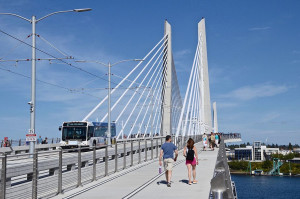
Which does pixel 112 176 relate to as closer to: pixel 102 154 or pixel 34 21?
pixel 102 154

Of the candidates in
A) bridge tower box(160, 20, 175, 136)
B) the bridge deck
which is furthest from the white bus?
the bridge deck

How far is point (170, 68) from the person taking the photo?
135ft

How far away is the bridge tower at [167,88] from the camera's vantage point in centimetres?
3975

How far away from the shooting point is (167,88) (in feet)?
133

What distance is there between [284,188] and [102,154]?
278ft

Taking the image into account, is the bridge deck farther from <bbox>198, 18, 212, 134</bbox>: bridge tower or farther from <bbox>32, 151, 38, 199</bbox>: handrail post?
<bbox>198, 18, 212, 134</bbox>: bridge tower

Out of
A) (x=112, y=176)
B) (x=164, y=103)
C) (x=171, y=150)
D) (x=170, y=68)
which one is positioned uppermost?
(x=170, y=68)

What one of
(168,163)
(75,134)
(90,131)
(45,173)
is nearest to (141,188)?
(168,163)

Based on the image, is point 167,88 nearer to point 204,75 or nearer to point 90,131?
point 90,131

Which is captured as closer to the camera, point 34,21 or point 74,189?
point 74,189

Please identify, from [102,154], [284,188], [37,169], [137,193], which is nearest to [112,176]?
[102,154]

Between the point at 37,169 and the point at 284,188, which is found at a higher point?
the point at 37,169

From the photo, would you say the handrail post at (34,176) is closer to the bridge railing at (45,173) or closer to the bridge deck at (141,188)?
the bridge railing at (45,173)

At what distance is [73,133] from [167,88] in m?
9.46
